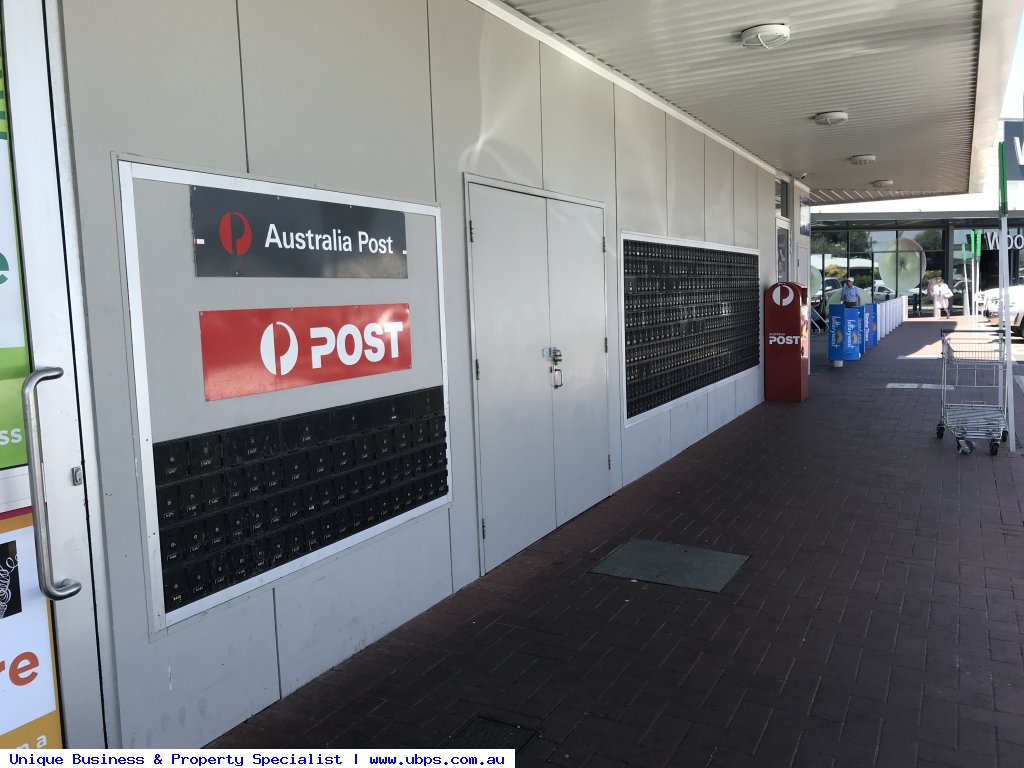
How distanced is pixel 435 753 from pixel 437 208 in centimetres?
281

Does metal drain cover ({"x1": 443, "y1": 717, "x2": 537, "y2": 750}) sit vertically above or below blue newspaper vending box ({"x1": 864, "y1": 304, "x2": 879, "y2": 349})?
below

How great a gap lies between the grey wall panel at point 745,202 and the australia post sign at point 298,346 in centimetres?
715

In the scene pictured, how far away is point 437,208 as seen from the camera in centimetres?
444

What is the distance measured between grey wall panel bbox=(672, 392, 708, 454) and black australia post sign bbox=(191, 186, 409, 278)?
469 cm

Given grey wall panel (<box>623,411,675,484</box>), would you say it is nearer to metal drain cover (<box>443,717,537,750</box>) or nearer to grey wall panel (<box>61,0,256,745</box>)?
metal drain cover (<box>443,717,537,750</box>)

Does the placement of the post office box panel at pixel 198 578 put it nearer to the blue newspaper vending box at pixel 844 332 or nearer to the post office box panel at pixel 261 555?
the post office box panel at pixel 261 555

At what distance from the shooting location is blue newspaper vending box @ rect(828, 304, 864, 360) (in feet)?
53.6

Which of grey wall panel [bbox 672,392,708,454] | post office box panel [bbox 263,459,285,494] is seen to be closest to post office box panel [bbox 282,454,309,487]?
post office box panel [bbox 263,459,285,494]

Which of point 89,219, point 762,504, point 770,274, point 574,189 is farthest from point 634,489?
point 770,274

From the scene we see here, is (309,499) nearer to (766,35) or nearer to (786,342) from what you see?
(766,35)

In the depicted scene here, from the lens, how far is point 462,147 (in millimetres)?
4691

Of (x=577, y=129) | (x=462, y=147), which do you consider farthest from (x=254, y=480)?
(x=577, y=129)

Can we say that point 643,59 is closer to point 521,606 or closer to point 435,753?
point 521,606

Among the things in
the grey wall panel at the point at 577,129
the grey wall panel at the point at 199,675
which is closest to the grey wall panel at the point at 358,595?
the grey wall panel at the point at 199,675
